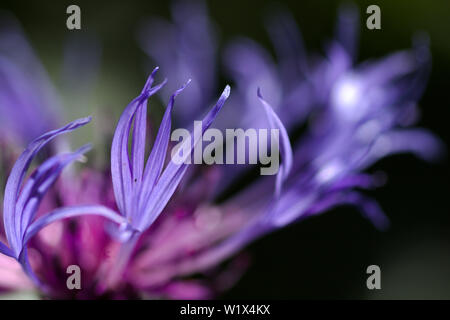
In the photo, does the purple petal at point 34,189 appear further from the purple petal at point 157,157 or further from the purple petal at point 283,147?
the purple petal at point 283,147

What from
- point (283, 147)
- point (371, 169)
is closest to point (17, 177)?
point (283, 147)

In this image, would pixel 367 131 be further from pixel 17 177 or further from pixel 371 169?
pixel 17 177

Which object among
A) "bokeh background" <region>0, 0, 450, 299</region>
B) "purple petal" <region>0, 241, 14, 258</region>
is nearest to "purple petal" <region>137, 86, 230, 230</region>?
"purple petal" <region>0, 241, 14, 258</region>

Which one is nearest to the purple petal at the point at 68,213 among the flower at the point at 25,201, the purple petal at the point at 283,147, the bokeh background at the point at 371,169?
the flower at the point at 25,201

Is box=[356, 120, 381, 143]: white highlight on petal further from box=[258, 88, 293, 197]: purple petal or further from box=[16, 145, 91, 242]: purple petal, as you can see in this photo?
box=[16, 145, 91, 242]: purple petal

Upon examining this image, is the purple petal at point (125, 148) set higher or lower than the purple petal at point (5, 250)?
higher

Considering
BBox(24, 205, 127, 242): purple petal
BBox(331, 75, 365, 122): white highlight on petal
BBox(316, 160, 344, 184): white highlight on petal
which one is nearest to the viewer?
BBox(24, 205, 127, 242): purple petal
